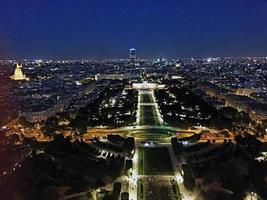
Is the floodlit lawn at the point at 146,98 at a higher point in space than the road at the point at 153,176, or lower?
higher

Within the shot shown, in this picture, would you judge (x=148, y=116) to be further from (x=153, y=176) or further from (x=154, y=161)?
(x=153, y=176)

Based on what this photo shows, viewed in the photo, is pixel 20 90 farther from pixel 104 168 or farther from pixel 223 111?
pixel 104 168

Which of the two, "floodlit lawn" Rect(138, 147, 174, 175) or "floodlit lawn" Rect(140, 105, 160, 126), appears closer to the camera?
"floodlit lawn" Rect(138, 147, 174, 175)

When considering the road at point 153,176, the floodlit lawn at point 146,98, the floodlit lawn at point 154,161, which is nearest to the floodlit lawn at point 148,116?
the road at point 153,176

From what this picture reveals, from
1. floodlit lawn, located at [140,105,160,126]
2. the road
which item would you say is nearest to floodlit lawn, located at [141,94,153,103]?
the road

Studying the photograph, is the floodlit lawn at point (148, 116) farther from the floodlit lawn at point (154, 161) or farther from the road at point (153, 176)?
the floodlit lawn at point (154, 161)

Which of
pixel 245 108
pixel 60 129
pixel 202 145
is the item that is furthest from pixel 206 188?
pixel 245 108

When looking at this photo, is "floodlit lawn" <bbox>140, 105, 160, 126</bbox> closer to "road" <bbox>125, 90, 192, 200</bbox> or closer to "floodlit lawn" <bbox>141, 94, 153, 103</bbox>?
"road" <bbox>125, 90, 192, 200</bbox>

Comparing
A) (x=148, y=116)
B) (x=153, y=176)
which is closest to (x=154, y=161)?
(x=153, y=176)
